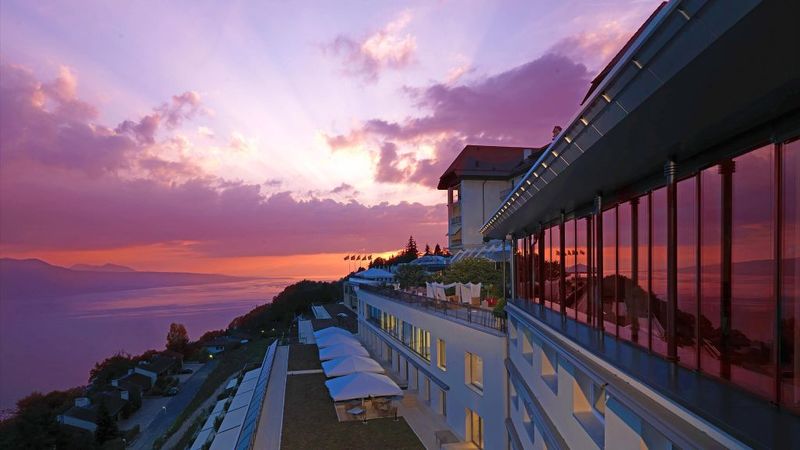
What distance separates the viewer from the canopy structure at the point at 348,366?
21.6 m

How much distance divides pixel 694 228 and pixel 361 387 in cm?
1567

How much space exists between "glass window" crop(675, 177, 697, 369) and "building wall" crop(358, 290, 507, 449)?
31.4 ft

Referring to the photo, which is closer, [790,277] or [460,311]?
[790,277]

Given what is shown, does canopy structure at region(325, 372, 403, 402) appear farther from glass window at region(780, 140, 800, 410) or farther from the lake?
the lake

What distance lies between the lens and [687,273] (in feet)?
17.8

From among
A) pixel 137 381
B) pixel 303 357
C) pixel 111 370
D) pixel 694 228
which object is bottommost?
pixel 111 370

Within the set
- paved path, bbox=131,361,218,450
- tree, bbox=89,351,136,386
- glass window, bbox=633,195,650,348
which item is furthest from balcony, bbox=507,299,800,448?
tree, bbox=89,351,136,386

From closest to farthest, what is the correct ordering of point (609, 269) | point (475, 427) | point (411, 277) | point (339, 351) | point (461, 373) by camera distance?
point (609, 269) < point (475, 427) < point (461, 373) < point (339, 351) < point (411, 277)

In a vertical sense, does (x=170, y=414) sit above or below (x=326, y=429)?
below

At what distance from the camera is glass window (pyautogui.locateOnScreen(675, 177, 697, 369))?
209 inches

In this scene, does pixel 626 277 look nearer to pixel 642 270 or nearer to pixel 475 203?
pixel 642 270

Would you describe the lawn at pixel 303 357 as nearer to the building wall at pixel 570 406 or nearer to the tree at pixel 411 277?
the tree at pixel 411 277

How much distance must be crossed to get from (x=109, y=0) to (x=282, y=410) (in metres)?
15.7

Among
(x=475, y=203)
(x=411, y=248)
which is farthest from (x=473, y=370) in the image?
(x=411, y=248)
